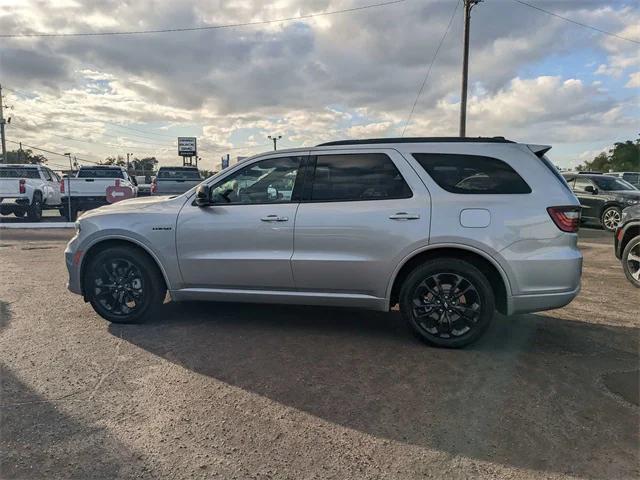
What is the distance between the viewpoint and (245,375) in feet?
12.0

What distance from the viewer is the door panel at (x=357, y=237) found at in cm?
413

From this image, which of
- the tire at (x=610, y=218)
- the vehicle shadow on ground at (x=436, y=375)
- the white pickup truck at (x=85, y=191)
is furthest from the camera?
the white pickup truck at (x=85, y=191)

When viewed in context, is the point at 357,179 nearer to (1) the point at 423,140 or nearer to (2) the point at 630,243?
(1) the point at 423,140

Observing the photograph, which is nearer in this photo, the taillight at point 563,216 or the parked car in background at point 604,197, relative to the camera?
the taillight at point 563,216

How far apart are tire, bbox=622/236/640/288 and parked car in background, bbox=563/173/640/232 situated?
7339 millimetres

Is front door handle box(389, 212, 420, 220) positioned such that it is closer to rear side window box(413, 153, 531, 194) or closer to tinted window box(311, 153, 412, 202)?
tinted window box(311, 153, 412, 202)

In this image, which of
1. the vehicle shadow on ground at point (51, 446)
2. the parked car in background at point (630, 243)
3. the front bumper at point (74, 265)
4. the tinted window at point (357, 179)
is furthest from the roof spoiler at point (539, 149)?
the front bumper at point (74, 265)

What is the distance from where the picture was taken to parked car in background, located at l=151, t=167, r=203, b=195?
14922 millimetres

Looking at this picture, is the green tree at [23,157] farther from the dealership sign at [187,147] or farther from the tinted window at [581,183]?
the tinted window at [581,183]

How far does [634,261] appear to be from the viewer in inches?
263

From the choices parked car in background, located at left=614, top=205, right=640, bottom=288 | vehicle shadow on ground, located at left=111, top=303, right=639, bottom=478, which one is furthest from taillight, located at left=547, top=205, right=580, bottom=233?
parked car in background, located at left=614, top=205, right=640, bottom=288

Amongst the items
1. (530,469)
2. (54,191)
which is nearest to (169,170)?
(54,191)

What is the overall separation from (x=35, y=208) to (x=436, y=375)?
15229 mm

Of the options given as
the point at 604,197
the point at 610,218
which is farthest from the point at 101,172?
the point at 610,218
